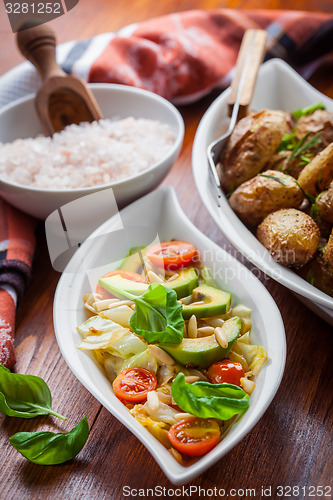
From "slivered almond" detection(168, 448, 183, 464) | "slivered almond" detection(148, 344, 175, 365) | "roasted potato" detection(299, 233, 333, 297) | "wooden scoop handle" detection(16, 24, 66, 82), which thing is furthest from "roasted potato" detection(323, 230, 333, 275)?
"wooden scoop handle" detection(16, 24, 66, 82)

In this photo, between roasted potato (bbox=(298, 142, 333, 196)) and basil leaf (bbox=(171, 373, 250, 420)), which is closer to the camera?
basil leaf (bbox=(171, 373, 250, 420))

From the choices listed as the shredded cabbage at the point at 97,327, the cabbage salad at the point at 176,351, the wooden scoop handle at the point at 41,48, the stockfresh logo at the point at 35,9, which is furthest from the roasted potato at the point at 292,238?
the wooden scoop handle at the point at 41,48

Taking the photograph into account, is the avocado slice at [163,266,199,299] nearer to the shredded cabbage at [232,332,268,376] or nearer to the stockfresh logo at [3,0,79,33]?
the shredded cabbage at [232,332,268,376]

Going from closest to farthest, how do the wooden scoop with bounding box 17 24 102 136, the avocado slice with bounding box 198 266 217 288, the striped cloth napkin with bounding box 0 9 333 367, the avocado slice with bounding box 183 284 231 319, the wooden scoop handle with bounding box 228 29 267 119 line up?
the avocado slice with bounding box 183 284 231 319 < the avocado slice with bounding box 198 266 217 288 < the wooden scoop handle with bounding box 228 29 267 119 < the wooden scoop with bounding box 17 24 102 136 < the striped cloth napkin with bounding box 0 9 333 367

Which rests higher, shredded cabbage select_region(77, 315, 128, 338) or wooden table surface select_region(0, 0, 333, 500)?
shredded cabbage select_region(77, 315, 128, 338)

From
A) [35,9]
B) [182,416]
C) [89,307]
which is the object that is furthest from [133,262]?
[35,9]

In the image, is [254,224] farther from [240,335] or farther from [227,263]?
[240,335]
